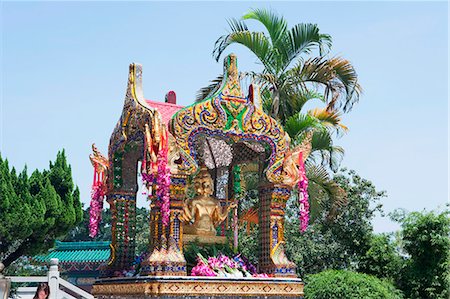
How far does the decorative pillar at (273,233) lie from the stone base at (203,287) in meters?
0.25

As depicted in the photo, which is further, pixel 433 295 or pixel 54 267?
pixel 433 295

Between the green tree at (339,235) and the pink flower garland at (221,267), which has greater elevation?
the green tree at (339,235)

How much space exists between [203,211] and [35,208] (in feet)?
23.9

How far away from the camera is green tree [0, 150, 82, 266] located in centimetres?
1644

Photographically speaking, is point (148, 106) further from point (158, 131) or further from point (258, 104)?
point (258, 104)

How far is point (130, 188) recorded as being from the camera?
11.4 meters

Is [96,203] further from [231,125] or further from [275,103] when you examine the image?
[275,103]

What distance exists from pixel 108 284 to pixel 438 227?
871 cm

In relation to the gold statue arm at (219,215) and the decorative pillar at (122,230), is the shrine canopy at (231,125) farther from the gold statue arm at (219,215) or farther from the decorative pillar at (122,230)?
the decorative pillar at (122,230)

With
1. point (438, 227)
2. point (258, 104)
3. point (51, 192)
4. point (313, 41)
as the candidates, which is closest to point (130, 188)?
point (258, 104)

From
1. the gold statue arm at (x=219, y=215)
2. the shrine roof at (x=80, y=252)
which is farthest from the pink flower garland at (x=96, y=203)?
the shrine roof at (x=80, y=252)

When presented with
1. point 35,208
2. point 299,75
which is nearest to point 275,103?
point 299,75

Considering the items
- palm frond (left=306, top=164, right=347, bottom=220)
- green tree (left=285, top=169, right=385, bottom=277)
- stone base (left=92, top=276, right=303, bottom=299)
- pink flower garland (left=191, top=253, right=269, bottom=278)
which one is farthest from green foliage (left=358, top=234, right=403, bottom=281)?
pink flower garland (left=191, top=253, right=269, bottom=278)

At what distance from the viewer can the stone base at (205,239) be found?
10.6m
